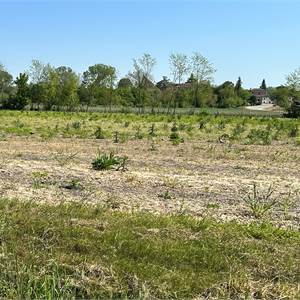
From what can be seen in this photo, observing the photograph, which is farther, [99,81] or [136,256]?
[99,81]

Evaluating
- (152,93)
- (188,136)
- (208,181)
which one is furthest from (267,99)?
(208,181)

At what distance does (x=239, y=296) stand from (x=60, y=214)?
297 centimetres

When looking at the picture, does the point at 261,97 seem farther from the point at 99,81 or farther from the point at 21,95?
the point at 21,95

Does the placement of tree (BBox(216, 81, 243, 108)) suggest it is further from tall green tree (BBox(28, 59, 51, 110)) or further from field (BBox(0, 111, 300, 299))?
field (BBox(0, 111, 300, 299))

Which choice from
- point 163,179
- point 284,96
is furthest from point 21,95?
point 163,179

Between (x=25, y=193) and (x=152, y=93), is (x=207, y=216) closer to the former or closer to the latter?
(x=25, y=193)

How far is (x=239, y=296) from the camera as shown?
15.5ft

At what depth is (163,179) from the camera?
993 centimetres

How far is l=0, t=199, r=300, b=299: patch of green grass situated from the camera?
4.75 metres

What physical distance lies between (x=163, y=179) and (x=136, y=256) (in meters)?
4.42

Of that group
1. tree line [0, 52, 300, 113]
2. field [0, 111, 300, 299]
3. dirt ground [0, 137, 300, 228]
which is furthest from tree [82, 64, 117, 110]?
field [0, 111, 300, 299]

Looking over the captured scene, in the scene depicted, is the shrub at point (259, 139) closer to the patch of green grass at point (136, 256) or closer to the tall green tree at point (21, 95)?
the patch of green grass at point (136, 256)

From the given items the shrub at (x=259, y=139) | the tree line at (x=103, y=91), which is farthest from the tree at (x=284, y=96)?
the shrub at (x=259, y=139)

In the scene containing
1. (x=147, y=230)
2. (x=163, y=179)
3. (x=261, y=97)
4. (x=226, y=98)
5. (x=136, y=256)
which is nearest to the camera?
(x=136, y=256)
